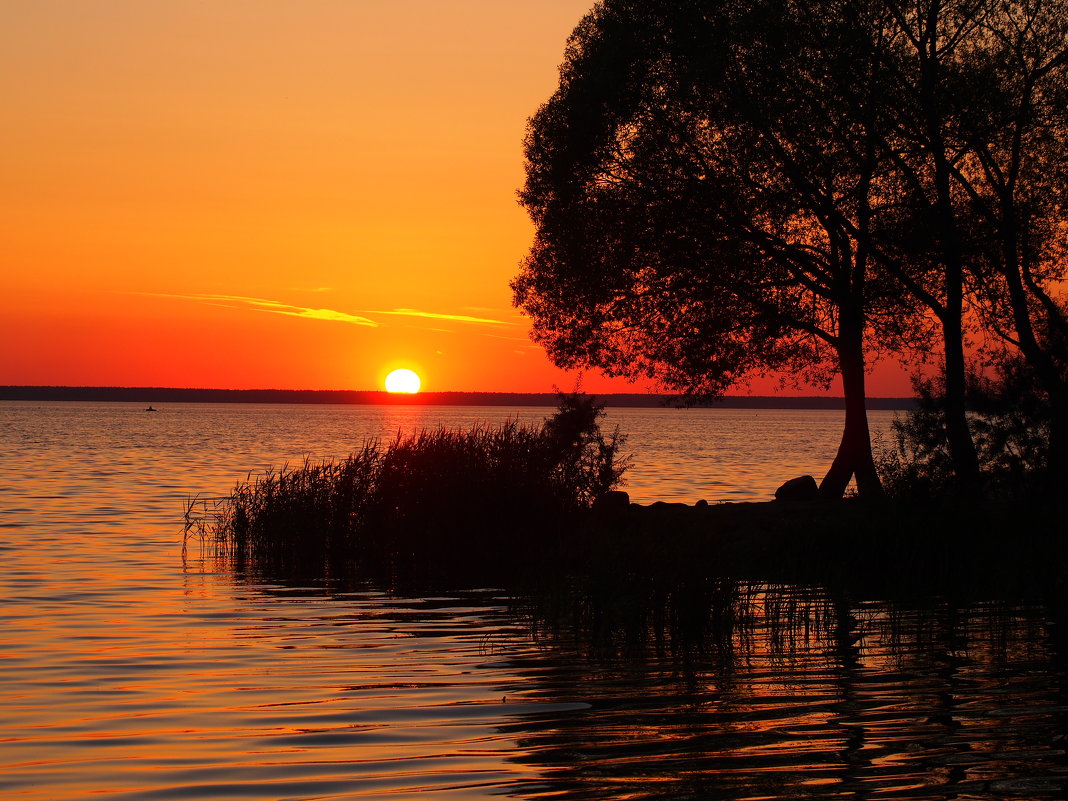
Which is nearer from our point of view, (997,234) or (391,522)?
(391,522)

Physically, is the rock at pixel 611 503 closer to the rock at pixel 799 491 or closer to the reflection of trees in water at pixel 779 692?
the rock at pixel 799 491

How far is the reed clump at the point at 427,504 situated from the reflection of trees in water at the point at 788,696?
7112 millimetres

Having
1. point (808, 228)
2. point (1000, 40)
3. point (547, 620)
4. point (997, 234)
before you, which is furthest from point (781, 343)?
point (547, 620)

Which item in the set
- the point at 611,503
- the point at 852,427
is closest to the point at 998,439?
the point at 852,427

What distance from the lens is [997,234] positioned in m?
26.9

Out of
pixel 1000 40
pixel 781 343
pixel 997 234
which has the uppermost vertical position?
pixel 1000 40

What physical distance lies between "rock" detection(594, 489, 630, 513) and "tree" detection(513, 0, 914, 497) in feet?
17.4

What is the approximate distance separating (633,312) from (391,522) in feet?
31.2

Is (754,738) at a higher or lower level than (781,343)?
lower

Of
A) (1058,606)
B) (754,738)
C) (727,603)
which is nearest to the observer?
(754,738)

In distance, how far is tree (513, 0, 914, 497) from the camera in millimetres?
26703

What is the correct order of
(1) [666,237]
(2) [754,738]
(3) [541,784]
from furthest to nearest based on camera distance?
(1) [666,237] → (2) [754,738] → (3) [541,784]

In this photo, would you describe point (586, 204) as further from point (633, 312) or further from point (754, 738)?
point (754, 738)

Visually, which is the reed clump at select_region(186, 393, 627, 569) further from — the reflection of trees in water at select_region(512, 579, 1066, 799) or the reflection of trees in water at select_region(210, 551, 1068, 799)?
the reflection of trees in water at select_region(512, 579, 1066, 799)
